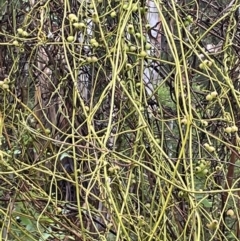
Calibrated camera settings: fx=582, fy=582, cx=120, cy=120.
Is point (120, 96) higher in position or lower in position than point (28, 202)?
higher

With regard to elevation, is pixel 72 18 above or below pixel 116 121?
above

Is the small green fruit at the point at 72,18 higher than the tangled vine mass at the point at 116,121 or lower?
higher

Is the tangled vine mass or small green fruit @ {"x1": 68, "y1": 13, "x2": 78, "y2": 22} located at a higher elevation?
small green fruit @ {"x1": 68, "y1": 13, "x2": 78, "y2": 22}

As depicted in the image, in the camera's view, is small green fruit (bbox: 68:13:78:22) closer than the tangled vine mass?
No

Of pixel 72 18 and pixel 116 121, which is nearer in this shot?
pixel 72 18

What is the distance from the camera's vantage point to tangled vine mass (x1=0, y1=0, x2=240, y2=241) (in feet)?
4.56

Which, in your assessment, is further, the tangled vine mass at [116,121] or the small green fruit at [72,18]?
the small green fruit at [72,18]

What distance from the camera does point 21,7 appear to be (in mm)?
1878

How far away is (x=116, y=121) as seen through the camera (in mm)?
1673

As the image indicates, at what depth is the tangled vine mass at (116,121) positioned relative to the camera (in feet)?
4.56

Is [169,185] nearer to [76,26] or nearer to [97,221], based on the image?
[97,221]

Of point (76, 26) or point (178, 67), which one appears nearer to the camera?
point (178, 67)

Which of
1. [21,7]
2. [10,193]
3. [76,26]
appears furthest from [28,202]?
[21,7]

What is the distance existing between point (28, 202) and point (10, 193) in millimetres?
74
